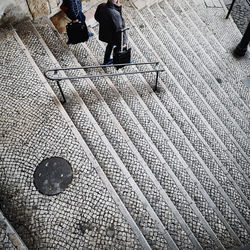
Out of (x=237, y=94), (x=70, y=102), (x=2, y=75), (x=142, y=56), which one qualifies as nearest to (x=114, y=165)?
(x=70, y=102)

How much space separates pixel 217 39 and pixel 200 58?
3.28ft

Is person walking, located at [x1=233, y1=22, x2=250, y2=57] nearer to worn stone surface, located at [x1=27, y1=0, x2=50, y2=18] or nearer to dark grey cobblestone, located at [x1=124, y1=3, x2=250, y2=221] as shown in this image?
dark grey cobblestone, located at [x1=124, y1=3, x2=250, y2=221]

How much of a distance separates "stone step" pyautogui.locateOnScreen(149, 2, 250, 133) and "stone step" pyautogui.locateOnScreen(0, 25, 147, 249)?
335 centimetres

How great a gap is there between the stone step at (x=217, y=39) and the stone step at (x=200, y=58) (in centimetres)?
18

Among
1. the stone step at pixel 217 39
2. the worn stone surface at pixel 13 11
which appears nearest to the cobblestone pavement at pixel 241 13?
the stone step at pixel 217 39

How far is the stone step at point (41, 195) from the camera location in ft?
9.39

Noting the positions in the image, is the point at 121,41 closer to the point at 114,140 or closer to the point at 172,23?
the point at 114,140

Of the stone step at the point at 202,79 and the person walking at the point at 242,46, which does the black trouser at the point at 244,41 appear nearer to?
the person walking at the point at 242,46

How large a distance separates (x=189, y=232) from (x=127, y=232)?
908 millimetres

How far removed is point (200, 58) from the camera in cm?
571

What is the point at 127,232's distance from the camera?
295 cm

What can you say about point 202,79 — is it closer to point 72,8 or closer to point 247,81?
point 247,81

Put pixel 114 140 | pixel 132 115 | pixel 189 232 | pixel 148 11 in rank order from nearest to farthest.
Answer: pixel 189 232, pixel 114 140, pixel 132 115, pixel 148 11

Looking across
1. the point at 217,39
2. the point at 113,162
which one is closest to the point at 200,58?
the point at 217,39
